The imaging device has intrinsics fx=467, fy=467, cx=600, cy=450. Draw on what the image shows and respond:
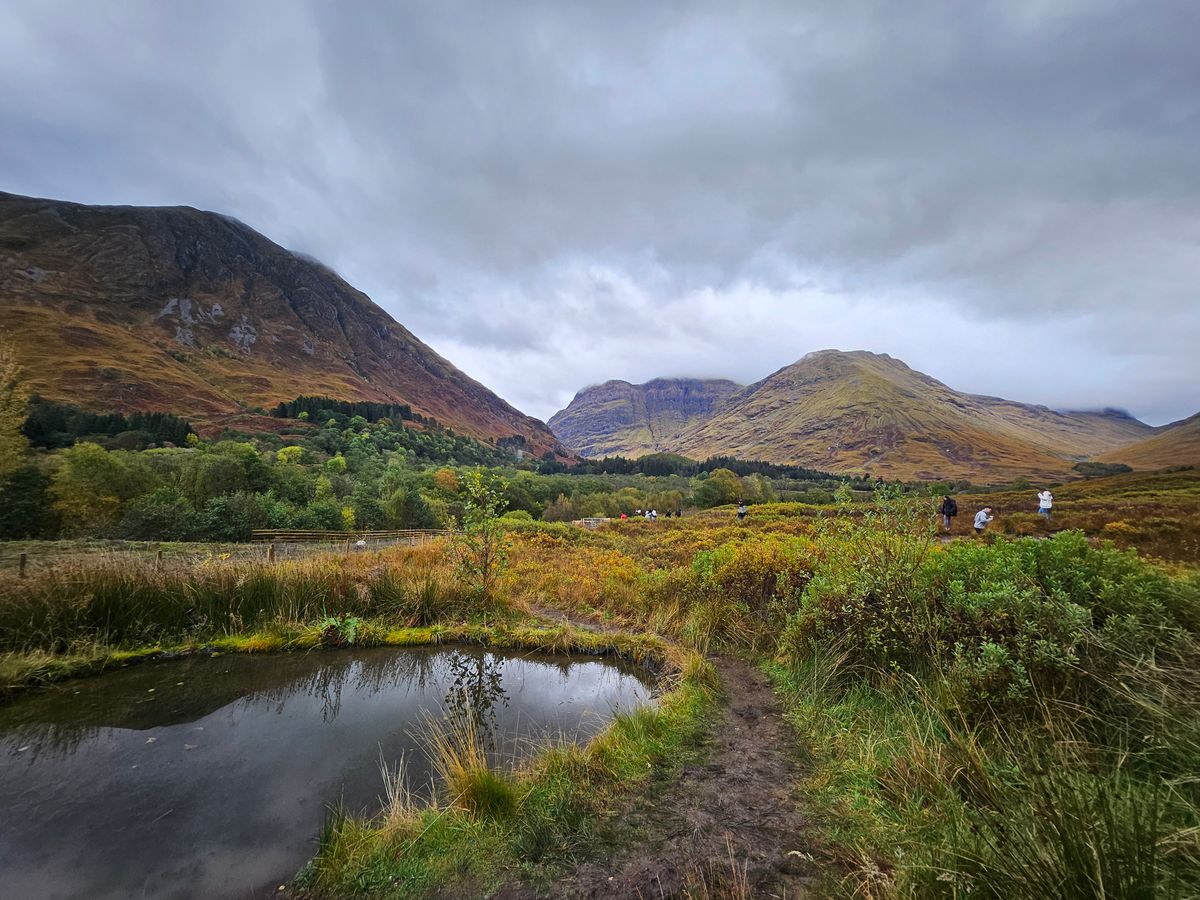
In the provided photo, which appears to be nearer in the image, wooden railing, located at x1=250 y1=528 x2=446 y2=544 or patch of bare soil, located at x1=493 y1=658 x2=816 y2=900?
patch of bare soil, located at x1=493 y1=658 x2=816 y2=900

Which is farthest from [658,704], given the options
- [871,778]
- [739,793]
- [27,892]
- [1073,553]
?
[27,892]

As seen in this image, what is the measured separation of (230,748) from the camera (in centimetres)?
650

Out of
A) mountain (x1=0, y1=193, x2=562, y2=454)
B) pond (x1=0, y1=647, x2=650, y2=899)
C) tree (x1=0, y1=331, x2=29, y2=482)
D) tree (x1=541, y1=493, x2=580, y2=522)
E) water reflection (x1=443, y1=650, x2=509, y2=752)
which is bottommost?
tree (x1=541, y1=493, x2=580, y2=522)

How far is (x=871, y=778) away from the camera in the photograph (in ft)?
14.7

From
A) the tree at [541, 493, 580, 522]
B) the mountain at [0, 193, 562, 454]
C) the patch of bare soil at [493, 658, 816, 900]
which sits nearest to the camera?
the patch of bare soil at [493, 658, 816, 900]

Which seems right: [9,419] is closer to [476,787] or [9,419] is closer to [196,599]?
[196,599]

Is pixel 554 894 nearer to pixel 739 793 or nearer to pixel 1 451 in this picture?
pixel 739 793

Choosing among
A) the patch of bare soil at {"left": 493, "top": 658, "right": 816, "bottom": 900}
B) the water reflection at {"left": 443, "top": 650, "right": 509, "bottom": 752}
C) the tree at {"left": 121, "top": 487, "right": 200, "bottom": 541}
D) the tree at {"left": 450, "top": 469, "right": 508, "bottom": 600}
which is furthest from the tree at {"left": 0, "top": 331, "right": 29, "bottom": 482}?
the patch of bare soil at {"left": 493, "top": 658, "right": 816, "bottom": 900}

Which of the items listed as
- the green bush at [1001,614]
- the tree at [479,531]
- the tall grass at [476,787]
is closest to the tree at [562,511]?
the tree at [479,531]

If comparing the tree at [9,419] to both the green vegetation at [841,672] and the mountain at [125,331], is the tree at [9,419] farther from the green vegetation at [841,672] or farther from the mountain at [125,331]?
the mountain at [125,331]

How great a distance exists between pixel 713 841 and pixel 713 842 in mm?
17

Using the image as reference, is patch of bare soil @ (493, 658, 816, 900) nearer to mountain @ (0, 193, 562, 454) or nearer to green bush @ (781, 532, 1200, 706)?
green bush @ (781, 532, 1200, 706)

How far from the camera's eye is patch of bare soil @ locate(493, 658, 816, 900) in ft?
12.2

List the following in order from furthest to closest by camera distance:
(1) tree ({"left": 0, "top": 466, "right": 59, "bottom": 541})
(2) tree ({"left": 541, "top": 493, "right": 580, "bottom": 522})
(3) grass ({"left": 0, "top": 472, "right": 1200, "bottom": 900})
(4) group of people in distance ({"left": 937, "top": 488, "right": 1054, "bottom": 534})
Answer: (2) tree ({"left": 541, "top": 493, "right": 580, "bottom": 522}), (1) tree ({"left": 0, "top": 466, "right": 59, "bottom": 541}), (4) group of people in distance ({"left": 937, "top": 488, "right": 1054, "bottom": 534}), (3) grass ({"left": 0, "top": 472, "right": 1200, "bottom": 900})
